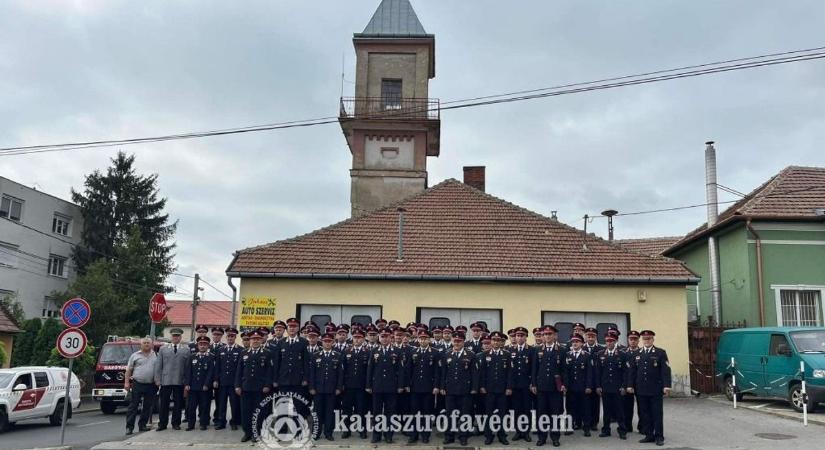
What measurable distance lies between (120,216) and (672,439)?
115 feet

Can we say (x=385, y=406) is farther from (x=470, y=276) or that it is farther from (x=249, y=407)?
(x=470, y=276)

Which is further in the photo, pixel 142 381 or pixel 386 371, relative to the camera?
pixel 142 381

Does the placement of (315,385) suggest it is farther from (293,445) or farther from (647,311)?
(647,311)

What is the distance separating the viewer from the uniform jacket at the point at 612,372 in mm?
11031

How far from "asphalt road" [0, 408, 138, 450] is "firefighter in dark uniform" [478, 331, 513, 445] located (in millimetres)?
6863

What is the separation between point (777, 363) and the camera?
14281 mm

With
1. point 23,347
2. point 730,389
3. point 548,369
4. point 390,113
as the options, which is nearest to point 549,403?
point 548,369

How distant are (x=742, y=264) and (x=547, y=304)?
740cm

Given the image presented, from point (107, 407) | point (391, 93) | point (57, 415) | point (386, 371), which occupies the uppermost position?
point (391, 93)

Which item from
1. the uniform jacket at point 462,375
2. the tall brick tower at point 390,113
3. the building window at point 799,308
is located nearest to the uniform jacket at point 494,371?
the uniform jacket at point 462,375

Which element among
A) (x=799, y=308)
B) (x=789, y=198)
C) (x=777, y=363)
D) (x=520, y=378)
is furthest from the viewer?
(x=789, y=198)

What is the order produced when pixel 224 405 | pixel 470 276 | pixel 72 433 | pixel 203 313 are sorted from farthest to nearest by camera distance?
1. pixel 203 313
2. pixel 470 276
3. pixel 72 433
4. pixel 224 405

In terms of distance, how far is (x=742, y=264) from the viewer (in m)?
20.6

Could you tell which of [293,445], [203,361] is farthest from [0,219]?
[293,445]
